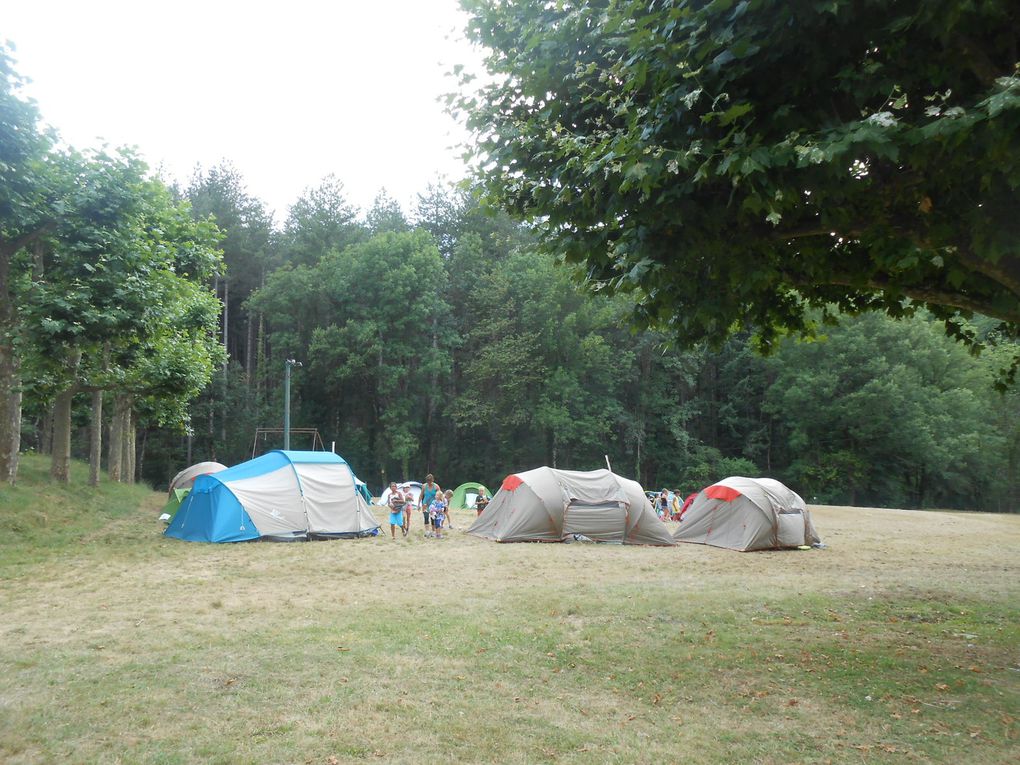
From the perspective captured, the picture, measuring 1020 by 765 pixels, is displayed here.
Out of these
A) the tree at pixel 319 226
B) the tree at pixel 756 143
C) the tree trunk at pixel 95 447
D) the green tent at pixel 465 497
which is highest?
the tree at pixel 319 226

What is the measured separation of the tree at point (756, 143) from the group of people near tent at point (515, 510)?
9908mm

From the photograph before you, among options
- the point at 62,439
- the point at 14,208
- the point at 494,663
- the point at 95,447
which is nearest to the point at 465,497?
the point at 95,447

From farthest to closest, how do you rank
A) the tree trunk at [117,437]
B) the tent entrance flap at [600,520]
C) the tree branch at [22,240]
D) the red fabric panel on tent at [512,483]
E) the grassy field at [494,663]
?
the tree trunk at [117,437], the red fabric panel on tent at [512,483], the tent entrance flap at [600,520], the tree branch at [22,240], the grassy field at [494,663]

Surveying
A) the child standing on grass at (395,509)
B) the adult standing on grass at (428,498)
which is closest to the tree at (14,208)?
the child standing on grass at (395,509)

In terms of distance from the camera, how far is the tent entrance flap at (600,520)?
1650 cm

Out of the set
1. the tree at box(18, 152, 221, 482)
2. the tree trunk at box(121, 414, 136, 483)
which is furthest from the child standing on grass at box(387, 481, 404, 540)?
the tree trunk at box(121, 414, 136, 483)

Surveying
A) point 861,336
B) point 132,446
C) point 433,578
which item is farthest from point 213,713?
point 861,336

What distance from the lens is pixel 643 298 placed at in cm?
712

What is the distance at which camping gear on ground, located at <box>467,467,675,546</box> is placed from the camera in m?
16.3

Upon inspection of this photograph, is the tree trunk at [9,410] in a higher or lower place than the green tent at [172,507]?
higher

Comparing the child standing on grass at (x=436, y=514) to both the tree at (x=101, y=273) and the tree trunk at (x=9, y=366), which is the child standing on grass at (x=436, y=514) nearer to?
the tree at (x=101, y=273)

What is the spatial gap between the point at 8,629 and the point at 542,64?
287 inches

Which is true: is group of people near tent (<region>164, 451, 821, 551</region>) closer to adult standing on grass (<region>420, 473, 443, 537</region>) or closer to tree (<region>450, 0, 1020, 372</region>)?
adult standing on grass (<region>420, 473, 443, 537</region>)

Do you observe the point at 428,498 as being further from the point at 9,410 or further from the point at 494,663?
the point at 494,663
